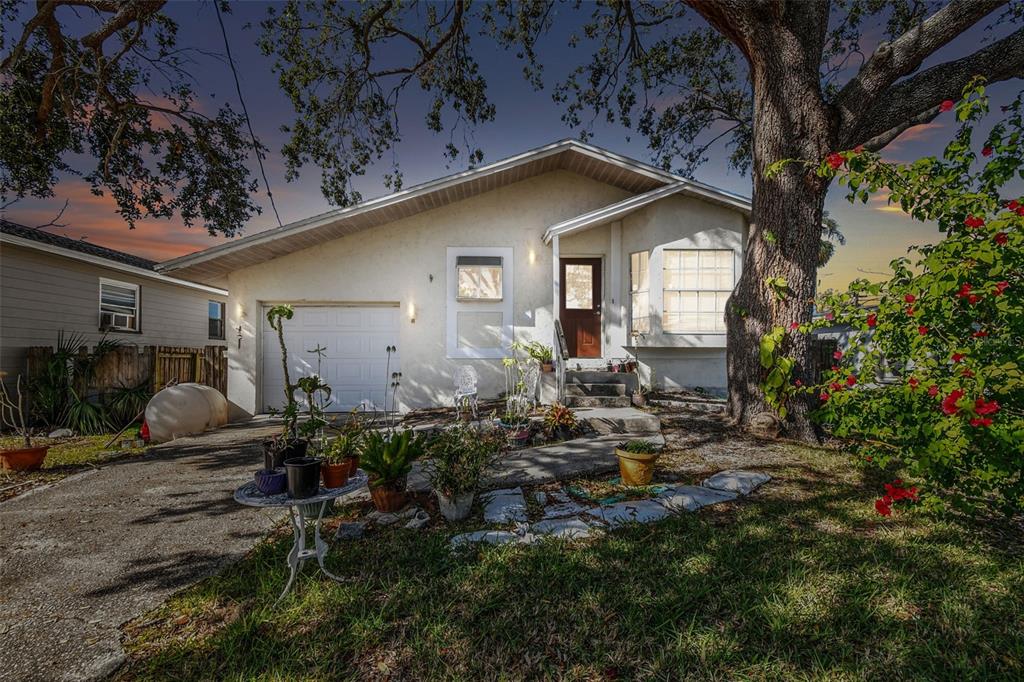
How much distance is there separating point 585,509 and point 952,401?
2.50m

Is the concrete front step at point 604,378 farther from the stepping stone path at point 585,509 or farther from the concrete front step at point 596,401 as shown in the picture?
the stepping stone path at point 585,509

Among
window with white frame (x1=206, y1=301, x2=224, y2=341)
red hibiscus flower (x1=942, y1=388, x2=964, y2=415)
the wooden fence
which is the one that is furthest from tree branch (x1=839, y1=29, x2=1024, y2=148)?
window with white frame (x1=206, y1=301, x2=224, y2=341)

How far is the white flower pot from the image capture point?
354 centimetres

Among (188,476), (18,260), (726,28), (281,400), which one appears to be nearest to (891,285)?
(726,28)

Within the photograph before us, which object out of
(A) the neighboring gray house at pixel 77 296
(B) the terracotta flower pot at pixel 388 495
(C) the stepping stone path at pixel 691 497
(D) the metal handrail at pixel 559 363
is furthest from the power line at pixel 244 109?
(C) the stepping stone path at pixel 691 497

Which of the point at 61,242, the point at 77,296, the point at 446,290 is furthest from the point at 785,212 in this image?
the point at 61,242

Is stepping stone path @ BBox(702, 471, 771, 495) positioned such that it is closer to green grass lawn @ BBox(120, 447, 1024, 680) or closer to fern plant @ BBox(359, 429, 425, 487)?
green grass lawn @ BBox(120, 447, 1024, 680)

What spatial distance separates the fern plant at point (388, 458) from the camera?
362 centimetres

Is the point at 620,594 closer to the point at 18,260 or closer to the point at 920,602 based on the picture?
the point at 920,602

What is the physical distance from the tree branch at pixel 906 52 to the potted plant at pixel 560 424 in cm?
514

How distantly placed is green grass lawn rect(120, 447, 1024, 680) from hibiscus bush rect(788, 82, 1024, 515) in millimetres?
568

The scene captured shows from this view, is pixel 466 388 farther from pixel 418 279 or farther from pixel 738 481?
pixel 738 481

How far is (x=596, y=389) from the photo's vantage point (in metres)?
8.24

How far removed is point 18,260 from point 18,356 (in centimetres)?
197
